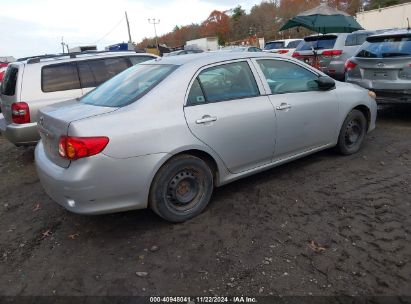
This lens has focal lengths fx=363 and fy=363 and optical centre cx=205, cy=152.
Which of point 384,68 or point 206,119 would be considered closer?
point 206,119

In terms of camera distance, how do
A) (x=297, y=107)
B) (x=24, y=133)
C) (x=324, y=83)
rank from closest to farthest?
1. (x=297, y=107)
2. (x=324, y=83)
3. (x=24, y=133)

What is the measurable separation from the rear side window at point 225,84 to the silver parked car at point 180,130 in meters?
0.01

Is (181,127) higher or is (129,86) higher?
(129,86)

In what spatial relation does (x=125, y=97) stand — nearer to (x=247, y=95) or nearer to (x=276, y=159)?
(x=247, y=95)

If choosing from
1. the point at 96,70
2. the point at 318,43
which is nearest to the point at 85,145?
the point at 96,70

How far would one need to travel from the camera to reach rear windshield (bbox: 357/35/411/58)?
607 centimetres

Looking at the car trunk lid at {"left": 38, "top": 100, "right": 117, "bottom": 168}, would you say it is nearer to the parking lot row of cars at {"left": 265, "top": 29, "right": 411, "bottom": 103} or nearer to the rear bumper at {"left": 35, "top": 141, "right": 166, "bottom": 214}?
the rear bumper at {"left": 35, "top": 141, "right": 166, "bottom": 214}

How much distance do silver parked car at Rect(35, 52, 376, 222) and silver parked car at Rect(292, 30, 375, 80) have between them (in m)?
6.21

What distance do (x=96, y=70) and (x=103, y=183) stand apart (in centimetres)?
374

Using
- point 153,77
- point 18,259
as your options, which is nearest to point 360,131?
point 153,77

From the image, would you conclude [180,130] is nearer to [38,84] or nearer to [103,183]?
[103,183]

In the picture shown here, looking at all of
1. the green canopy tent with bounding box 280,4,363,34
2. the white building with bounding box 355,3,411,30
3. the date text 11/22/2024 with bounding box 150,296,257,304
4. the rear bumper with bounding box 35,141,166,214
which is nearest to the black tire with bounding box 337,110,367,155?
the rear bumper with bounding box 35,141,166,214

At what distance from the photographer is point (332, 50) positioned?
10.6m

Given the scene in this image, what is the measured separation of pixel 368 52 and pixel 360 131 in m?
2.23
